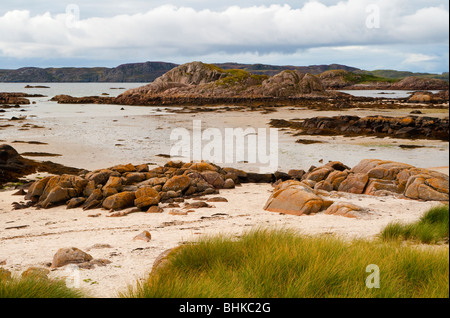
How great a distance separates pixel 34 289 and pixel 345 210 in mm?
9160

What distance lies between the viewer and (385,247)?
Result: 6012 mm

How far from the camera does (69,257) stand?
292 inches

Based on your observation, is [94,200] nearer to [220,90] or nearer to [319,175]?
[319,175]

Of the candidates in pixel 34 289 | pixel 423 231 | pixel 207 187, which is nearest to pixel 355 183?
pixel 207 187

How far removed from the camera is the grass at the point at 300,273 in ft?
14.9

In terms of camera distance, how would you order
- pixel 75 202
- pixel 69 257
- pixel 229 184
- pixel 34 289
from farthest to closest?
pixel 229 184 → pixel 75 202 → pixel 69 257 → pixel 34 289

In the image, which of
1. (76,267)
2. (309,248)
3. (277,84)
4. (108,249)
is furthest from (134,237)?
(277,84)

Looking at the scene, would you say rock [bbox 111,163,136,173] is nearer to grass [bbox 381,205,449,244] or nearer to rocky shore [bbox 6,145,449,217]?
rocky shore [bbox 6,145,449,217]

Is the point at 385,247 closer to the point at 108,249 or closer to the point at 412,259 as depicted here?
the point at 412,259

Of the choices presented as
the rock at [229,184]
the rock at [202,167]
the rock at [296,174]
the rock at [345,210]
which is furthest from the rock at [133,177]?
the rock at [345,210]

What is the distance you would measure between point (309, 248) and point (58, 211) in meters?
11.3

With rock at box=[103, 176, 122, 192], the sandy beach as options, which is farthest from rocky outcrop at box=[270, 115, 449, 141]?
rock at box=[103, 176, 122, 192]

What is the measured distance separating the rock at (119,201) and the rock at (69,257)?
256 inches

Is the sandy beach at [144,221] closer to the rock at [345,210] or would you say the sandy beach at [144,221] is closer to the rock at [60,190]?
the rock at [345,210]
